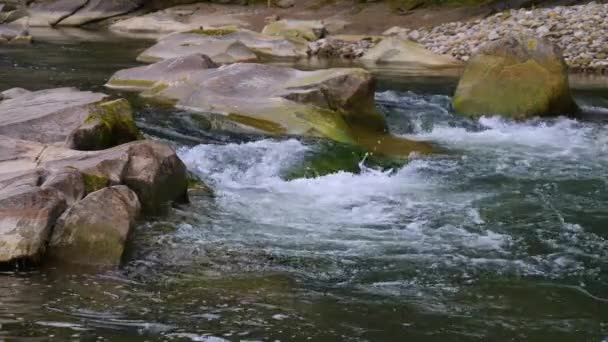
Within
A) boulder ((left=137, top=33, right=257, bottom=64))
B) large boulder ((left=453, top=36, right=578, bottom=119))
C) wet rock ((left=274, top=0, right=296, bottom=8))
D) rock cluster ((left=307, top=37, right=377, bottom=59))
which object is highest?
large boulder ((left=453, top=36, right=578, bottom=119))

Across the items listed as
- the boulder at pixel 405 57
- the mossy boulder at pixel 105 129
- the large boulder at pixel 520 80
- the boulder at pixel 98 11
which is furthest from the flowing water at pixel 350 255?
the boulder at pixel 98 11

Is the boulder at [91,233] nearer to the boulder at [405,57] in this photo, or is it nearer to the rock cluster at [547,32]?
the boulder at [405,57]

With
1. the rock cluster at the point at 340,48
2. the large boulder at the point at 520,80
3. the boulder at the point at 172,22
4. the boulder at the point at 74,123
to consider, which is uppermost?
the boulder at the point at 74,123

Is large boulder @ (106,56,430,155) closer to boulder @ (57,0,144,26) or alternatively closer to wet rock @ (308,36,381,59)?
wet rock @ (308,36,381,59)

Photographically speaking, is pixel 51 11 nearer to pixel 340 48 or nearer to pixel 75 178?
pixel 340 48

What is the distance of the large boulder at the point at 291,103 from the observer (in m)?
10.9

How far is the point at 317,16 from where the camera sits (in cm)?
3166

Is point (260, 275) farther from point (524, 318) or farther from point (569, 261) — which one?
point (569, 261)

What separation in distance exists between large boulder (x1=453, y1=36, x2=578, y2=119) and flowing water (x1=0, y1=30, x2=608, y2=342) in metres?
1.69

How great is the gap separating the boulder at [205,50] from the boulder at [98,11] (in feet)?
48.1

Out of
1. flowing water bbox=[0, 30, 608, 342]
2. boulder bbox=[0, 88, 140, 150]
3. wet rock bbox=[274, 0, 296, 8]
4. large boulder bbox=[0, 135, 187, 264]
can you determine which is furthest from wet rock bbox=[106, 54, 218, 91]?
wet rock bbox=[274, 0, 296, 8]

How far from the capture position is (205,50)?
2055 centimetres

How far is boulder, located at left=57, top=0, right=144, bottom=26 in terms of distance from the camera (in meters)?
34.7

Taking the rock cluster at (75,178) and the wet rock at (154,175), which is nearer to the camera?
the rock cluster at (75,178)
